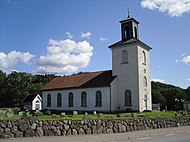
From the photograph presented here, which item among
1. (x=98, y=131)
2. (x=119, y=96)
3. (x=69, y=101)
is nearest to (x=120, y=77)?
(x=119, y=96)

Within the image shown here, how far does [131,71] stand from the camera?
36.4 m

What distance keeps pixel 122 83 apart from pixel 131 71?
2278 millimetres

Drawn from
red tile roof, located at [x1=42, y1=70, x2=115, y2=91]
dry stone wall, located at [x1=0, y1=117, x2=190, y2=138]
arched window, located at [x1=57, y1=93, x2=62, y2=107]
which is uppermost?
red tile roof, located at [x1=42, y1=70, x2=115, y2=91]

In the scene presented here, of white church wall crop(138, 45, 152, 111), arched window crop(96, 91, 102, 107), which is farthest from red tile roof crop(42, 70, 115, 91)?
white church wall crop(138, 45, 152, 111)

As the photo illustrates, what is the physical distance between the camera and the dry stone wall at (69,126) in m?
14.1

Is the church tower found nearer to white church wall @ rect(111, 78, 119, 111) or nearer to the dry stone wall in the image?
white church wall @ rect(111, 78, 119, 111)

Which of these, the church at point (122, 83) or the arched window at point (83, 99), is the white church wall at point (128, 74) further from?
the arched window at point (83, 99)

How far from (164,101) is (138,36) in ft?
110

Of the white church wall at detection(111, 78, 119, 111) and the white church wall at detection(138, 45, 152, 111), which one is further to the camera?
the white church wall at detection(111, 78, 119, 111)

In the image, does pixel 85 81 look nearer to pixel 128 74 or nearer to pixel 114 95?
pixel 114 95

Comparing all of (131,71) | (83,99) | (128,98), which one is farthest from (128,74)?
(83,99)

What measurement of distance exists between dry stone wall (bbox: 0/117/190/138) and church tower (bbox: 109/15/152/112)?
12.4 meters

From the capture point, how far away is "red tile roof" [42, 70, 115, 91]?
37.6 metres

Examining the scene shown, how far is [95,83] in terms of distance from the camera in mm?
38094
